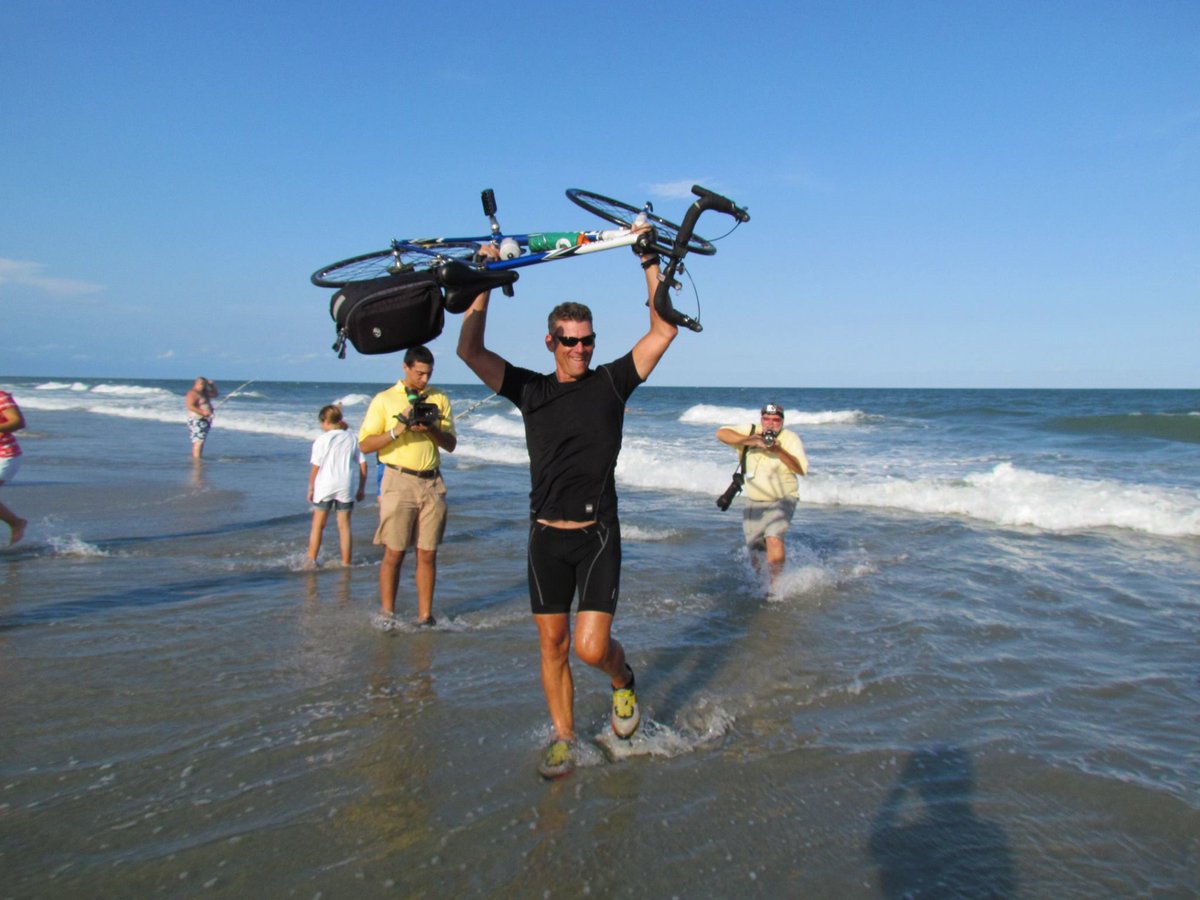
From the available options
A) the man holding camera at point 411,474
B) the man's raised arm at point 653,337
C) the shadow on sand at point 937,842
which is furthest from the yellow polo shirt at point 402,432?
the shadow on sand at point 937,842

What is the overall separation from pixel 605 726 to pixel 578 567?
41.2 inches

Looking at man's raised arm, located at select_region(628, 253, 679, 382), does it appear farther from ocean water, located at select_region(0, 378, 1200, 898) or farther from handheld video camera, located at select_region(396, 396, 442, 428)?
handheld video camera, located at select_region(396, 396, 442, 428)

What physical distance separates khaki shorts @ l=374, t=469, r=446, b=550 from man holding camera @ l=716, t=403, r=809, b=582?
273 cm

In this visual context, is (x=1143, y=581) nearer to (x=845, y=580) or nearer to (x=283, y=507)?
(x=845, y=580)

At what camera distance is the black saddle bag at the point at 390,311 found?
3.28 m

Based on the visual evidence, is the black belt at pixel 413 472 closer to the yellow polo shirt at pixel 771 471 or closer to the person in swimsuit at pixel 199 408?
the yellow polo shirt at pixel 771 471

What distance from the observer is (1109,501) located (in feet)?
40.0

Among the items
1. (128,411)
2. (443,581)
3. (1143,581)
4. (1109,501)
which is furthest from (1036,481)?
(128,411)

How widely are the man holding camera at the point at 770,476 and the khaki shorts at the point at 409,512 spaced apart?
273 centimetres

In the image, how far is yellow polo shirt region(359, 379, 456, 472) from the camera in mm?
6039

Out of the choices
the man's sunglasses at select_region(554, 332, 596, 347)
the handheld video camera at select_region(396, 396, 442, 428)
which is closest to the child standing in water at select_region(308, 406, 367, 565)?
the handheld video camera at select_region(396, 396, 442, 428)

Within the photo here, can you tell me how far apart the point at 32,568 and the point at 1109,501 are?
1373 centimetres

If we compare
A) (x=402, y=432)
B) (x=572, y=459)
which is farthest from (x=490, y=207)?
(x=402, y=432)

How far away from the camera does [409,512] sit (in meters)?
6.09
